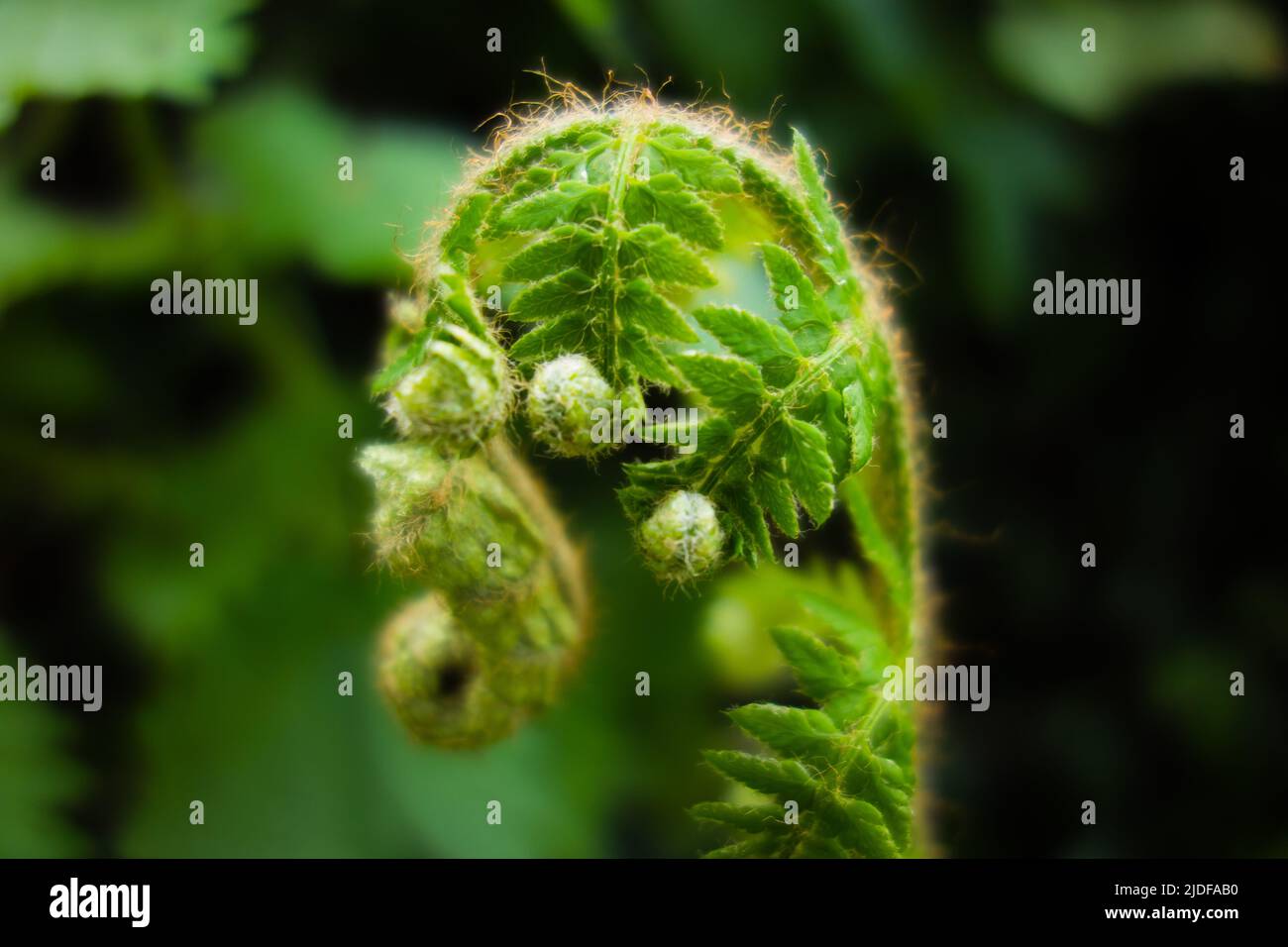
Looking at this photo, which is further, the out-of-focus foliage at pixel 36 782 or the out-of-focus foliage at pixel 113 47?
the out-of-focus foliage at pixel 36 782

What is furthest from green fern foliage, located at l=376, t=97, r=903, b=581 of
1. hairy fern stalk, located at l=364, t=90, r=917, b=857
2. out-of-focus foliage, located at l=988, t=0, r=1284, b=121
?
out-of-focus foliage, located at l=988, t=0, r=1284, b=121

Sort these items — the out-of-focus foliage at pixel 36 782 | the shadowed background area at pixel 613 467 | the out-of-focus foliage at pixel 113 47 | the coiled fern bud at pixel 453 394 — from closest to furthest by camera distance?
the coiled fern bud at pixel 453 394 < the out-of-focus foliage at pixel 113 47 < the out-of-focus foliage at pixel 36 782 < the shadowed background area at pixel 613 467

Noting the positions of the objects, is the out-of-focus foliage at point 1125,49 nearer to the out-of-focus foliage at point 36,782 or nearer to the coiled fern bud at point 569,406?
the coiled fern bud at point 569,406

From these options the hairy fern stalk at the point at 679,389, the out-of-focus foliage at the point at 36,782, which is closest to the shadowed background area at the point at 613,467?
the out-of-focus foliage at the point at 36,782

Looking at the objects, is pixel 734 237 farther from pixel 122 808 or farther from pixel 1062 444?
pixel 122 808

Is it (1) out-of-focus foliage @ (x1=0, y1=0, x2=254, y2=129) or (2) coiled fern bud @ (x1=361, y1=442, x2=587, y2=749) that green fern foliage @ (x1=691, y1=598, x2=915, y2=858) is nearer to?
(2) coiled fern bud @ (x1=361, y1=442, x2=587, y2=749)
